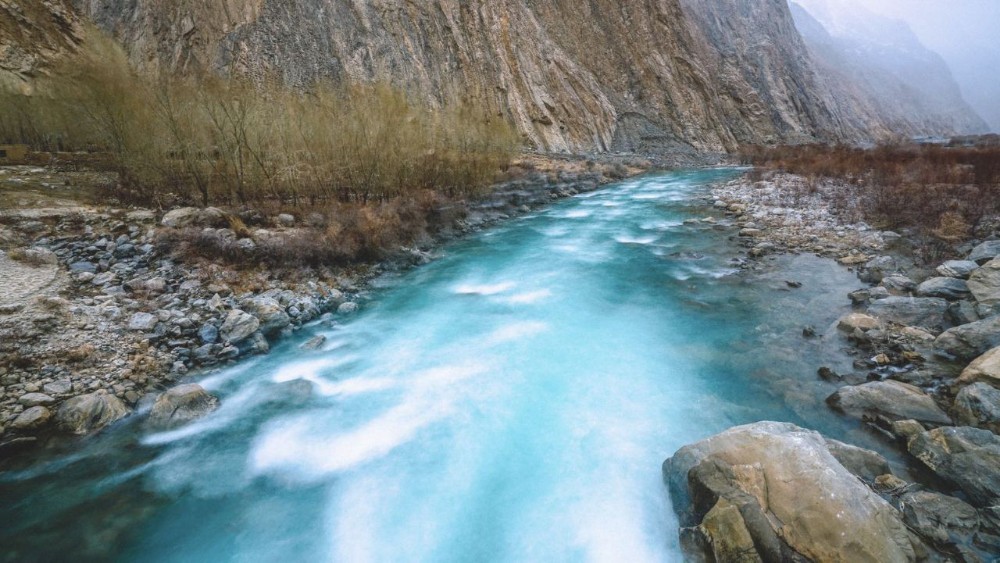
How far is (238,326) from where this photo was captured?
635 centimetres

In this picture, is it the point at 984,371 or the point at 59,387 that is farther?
the point at 59,387

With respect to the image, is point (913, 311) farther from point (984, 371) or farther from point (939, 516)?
point (939, 516)

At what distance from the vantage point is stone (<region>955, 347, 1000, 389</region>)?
12.6ft

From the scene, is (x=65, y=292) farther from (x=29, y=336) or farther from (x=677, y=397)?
(x=677, y=397)

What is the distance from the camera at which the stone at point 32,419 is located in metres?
4.34

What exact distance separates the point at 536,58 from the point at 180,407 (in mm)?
34842

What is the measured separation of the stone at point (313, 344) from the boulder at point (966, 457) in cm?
700

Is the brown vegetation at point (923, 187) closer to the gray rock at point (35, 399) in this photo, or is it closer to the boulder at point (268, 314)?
the boulder at point (268, 314)

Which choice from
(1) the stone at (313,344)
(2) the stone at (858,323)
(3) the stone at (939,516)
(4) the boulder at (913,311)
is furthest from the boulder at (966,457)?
(1) the stone at (313,344)

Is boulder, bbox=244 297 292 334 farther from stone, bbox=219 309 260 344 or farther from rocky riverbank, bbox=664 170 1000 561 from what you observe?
rocky riverbank, bbox=664 170 1000 561

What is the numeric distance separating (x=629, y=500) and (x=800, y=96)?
219 ft

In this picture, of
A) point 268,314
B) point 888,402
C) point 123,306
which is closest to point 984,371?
point 888,402

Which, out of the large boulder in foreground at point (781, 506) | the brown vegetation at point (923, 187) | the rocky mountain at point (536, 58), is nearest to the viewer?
the large boulder in foreground at point (781, 506)

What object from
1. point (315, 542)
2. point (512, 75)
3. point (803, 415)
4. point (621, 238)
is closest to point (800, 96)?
point (512, 75)
